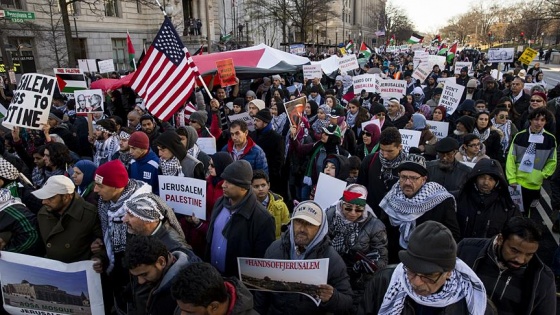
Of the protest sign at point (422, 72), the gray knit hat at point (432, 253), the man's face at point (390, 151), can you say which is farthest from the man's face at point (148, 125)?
the protest sign at point (422, 72)

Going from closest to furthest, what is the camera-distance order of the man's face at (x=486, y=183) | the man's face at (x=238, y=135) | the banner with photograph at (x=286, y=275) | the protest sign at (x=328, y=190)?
the banner with photograph at (x=286, y=275) < the man's face at (x=486, y=183) < the protest sign at (x=328, y=190) < the man's face at (x=238, y=135)

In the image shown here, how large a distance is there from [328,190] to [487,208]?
149 cm

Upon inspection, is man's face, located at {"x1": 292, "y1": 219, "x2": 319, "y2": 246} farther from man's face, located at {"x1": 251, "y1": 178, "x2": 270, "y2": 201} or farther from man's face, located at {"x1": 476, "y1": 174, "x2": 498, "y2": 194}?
man's face, located at {"x1": 476, "y1": 174, "x2": 498, "y2": 194}

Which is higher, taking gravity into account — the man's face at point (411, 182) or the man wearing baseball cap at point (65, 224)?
the man's face at point (411, 182)

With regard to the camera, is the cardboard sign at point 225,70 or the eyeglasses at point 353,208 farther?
the cardboard sign at point 225,70

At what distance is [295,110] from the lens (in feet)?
20.6

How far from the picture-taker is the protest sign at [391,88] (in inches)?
357

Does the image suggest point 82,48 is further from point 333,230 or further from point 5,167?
point 333,230

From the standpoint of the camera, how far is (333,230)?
3.17 meters

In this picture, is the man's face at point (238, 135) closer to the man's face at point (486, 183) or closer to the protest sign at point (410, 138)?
the protest sign at point (410, 138)

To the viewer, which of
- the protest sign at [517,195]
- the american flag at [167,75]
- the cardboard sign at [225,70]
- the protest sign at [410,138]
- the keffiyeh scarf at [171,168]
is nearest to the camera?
the keffiyeh scarf at [171,168]

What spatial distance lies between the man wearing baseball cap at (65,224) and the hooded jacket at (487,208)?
3156 millimetres

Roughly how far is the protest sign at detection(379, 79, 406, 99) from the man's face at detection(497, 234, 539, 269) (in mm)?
7138

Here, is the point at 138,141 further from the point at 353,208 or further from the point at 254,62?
the point at 254,62
